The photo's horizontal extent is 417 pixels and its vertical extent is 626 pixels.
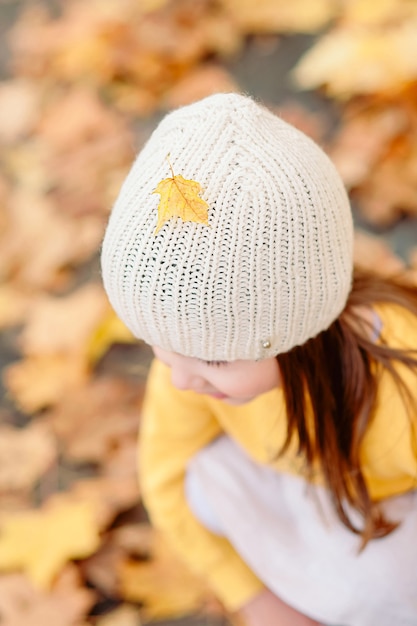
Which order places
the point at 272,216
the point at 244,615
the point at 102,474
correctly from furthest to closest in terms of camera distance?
the point at 102,474
the point at 244,615
the point at 272,216

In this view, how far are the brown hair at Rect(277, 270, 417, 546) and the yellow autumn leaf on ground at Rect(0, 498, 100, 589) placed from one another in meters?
0.47

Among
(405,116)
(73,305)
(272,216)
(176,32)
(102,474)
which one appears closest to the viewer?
(272,216)

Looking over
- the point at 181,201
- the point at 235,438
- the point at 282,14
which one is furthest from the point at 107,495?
the point at 282,14

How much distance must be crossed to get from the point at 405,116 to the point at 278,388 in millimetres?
1132

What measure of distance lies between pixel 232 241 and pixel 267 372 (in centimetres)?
22

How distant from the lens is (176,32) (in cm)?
244

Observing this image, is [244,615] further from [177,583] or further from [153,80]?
[153,80]

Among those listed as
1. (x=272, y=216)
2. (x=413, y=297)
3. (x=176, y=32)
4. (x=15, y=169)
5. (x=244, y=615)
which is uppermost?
(x=176, y=32)

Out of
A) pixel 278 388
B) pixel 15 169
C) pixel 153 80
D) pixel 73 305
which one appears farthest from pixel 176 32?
pixel 278 388

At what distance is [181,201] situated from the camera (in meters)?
0.87

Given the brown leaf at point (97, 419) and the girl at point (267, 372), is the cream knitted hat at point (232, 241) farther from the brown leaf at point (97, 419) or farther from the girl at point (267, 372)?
the brown leaf at point (97, 419)

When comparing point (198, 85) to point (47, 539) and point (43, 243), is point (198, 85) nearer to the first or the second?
point (43, 243)

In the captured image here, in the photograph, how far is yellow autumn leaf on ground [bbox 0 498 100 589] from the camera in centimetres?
145

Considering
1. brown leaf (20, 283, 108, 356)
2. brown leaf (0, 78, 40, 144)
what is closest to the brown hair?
brown leaf (20, 283, 108, 356)
